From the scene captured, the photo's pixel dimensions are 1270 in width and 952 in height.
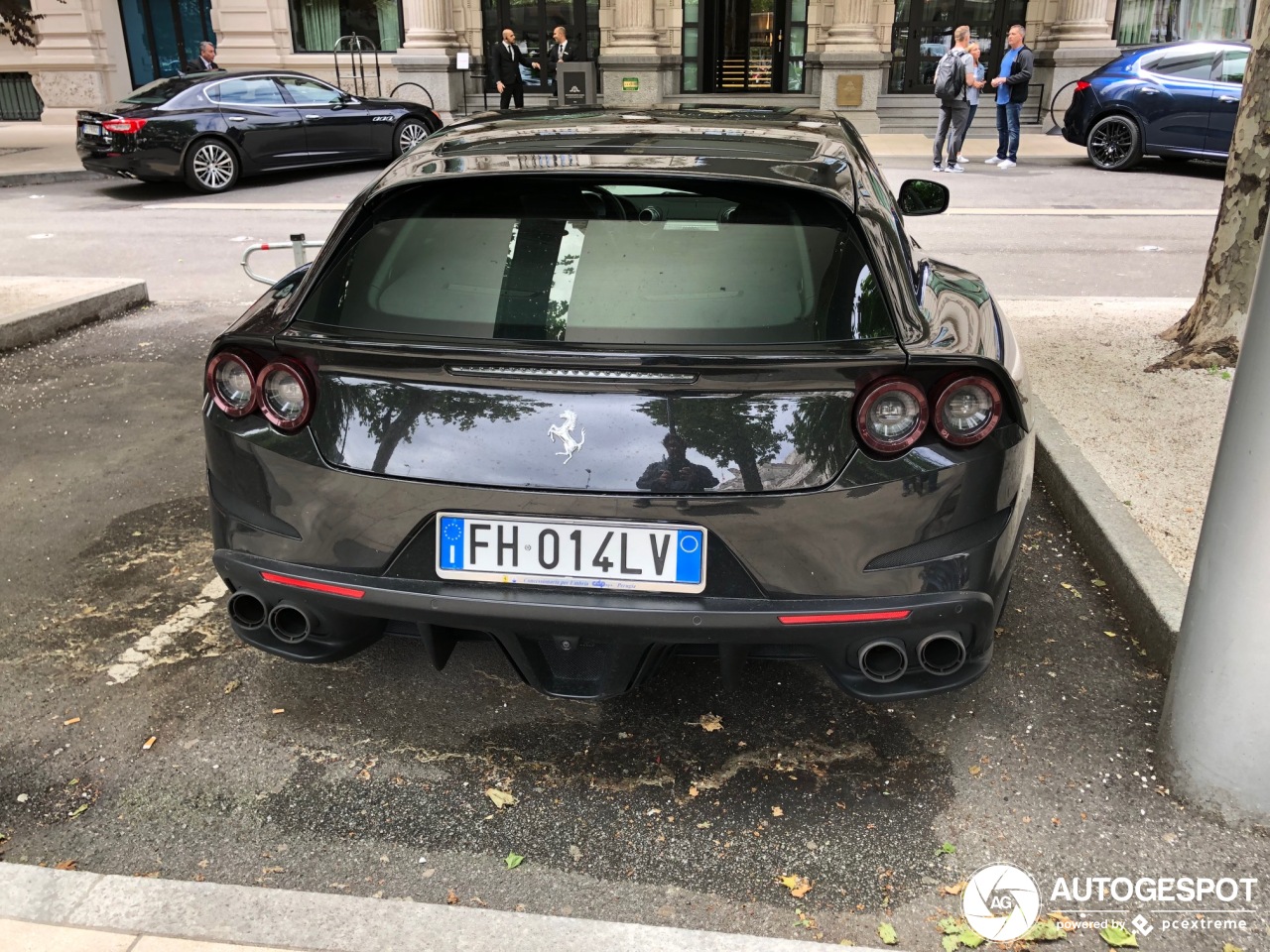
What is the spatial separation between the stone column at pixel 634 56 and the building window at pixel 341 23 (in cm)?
530

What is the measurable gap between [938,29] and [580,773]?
22573 millimetres

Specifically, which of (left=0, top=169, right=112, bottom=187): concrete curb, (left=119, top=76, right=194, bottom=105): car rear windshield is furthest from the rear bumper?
(left=0, top=169, right=112, bottom=187): concrete curb

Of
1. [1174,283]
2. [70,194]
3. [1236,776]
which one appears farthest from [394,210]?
[70,194]

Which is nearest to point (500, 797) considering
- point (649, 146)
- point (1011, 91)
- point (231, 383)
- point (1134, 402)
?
point (231, 383)

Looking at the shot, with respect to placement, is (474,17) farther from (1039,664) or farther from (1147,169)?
(1039,664)

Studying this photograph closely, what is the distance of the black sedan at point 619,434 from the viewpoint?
7.98 feet

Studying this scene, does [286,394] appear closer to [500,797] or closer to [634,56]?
[500,797]

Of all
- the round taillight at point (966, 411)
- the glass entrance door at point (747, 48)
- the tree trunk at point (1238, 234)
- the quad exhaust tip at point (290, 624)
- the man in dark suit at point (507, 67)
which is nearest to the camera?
the round taillight at point (966, 411)

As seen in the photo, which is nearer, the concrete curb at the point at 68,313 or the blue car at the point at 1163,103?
the concrete curb at the point at 68,313

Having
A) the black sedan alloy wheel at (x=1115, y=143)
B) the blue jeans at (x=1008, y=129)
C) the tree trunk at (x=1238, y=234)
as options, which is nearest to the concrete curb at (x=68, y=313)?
the tree trunk at (x=1238, y=234)

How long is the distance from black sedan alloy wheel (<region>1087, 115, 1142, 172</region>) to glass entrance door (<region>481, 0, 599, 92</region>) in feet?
38.8

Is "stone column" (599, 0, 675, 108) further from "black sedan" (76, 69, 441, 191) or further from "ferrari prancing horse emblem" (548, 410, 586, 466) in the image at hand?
"ferrari prancing horse emblem" (548, 410, 586, 466)

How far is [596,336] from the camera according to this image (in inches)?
103

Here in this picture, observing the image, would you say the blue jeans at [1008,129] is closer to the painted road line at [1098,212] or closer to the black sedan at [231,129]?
the painted road line at [1098,212]
